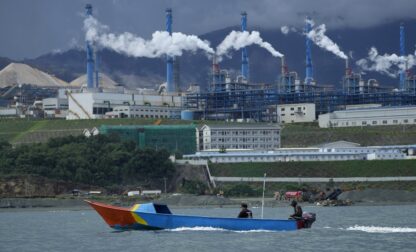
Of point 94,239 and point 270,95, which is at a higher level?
point 270,95

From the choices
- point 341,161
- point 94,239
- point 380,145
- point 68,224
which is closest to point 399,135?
point 380,145

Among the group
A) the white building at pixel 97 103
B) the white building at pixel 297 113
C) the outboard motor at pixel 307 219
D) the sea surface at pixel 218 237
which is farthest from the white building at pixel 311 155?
the outboard motor at pixel 307 219

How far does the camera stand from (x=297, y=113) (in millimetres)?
180125

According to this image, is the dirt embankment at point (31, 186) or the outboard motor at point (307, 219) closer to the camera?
the outboard motor at point (307, 219)

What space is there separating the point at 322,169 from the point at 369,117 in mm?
43896

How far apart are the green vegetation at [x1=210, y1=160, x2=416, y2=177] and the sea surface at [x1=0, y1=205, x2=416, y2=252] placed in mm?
46949

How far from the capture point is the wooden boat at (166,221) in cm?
6197

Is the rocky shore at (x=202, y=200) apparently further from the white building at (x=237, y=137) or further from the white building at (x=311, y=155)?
the white building at (x=237, y=137)

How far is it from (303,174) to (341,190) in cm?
1383

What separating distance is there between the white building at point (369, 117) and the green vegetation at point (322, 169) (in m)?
38.7

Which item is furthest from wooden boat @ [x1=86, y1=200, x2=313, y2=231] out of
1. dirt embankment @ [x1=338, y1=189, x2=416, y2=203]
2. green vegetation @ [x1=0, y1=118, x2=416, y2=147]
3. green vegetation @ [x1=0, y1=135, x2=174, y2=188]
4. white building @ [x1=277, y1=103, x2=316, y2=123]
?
white building @ [x1=277, y1=103, x2=316, y2=123]

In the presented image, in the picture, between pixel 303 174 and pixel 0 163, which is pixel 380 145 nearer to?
pixel 303 174

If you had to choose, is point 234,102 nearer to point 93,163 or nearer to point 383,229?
point 93,163

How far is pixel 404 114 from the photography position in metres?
165
